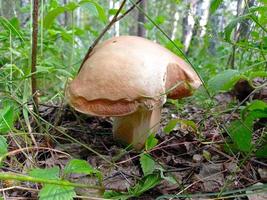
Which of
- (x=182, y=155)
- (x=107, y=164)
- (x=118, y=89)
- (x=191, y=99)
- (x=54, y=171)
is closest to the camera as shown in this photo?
(x=54, y=171)

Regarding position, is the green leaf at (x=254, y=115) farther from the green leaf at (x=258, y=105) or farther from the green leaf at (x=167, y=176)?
the green leaf at (x=167, y=176)

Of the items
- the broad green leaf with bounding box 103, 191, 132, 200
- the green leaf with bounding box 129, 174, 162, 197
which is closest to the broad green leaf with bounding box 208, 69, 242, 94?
the green leaf with bounding box 129, 174, 162, 197

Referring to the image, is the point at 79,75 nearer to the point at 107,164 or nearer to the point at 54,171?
the point at 107,164

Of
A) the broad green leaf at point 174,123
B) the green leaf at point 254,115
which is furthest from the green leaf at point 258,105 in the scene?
the broad green leaf at point 174,123

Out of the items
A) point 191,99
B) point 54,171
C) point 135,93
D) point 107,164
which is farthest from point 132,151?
point 191,99

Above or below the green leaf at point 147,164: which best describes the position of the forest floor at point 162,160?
below

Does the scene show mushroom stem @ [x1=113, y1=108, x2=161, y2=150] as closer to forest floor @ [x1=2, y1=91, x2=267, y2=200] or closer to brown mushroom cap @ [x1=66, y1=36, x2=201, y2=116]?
forest floor @ [x1=2, y1=91, x2=267, y2=200]
